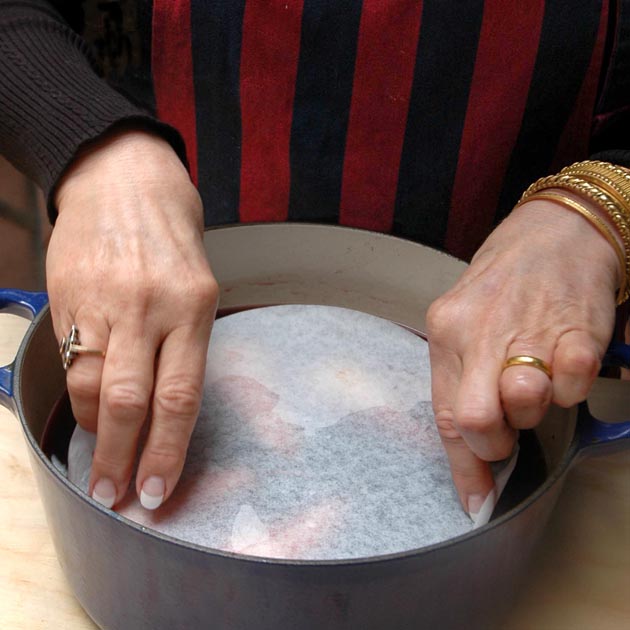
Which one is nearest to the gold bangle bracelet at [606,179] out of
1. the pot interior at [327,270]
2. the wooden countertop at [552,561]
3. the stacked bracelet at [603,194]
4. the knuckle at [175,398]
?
the stacked bracelet at [603,194]

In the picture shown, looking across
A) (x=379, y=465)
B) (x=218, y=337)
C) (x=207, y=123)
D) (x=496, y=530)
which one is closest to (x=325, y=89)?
(x=207, y=123)

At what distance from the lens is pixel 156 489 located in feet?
1.69

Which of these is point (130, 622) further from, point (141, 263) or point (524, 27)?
point (524, 27)

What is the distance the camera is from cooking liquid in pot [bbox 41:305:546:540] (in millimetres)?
574

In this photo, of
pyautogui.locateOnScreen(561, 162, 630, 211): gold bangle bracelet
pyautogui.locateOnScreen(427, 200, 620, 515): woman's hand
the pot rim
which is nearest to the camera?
the pot rim

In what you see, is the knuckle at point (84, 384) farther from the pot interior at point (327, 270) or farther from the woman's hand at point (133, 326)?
the pot interior at point (327, 270)

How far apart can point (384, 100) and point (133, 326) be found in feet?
1.32

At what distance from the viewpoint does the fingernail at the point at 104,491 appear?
52 centimetres

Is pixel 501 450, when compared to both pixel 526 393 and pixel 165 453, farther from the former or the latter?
pixel 165 453

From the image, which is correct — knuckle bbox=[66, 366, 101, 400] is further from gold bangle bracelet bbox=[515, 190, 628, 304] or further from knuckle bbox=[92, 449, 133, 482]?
gold bangle bracelet bbox=[515, 190, 628, 304]

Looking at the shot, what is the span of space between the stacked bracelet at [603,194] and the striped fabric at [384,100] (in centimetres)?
18

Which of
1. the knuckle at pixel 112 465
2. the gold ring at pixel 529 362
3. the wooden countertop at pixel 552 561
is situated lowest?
the wooden countertop at pixel 552 561

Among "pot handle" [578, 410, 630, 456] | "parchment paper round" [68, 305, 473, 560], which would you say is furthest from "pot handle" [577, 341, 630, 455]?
"parchment paper round" [68, 305, 473, 560]

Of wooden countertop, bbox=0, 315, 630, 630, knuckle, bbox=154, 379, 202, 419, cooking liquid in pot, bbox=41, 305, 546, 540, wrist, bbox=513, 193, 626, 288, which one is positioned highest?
wrist, bbox=513, 193, 626, 288
